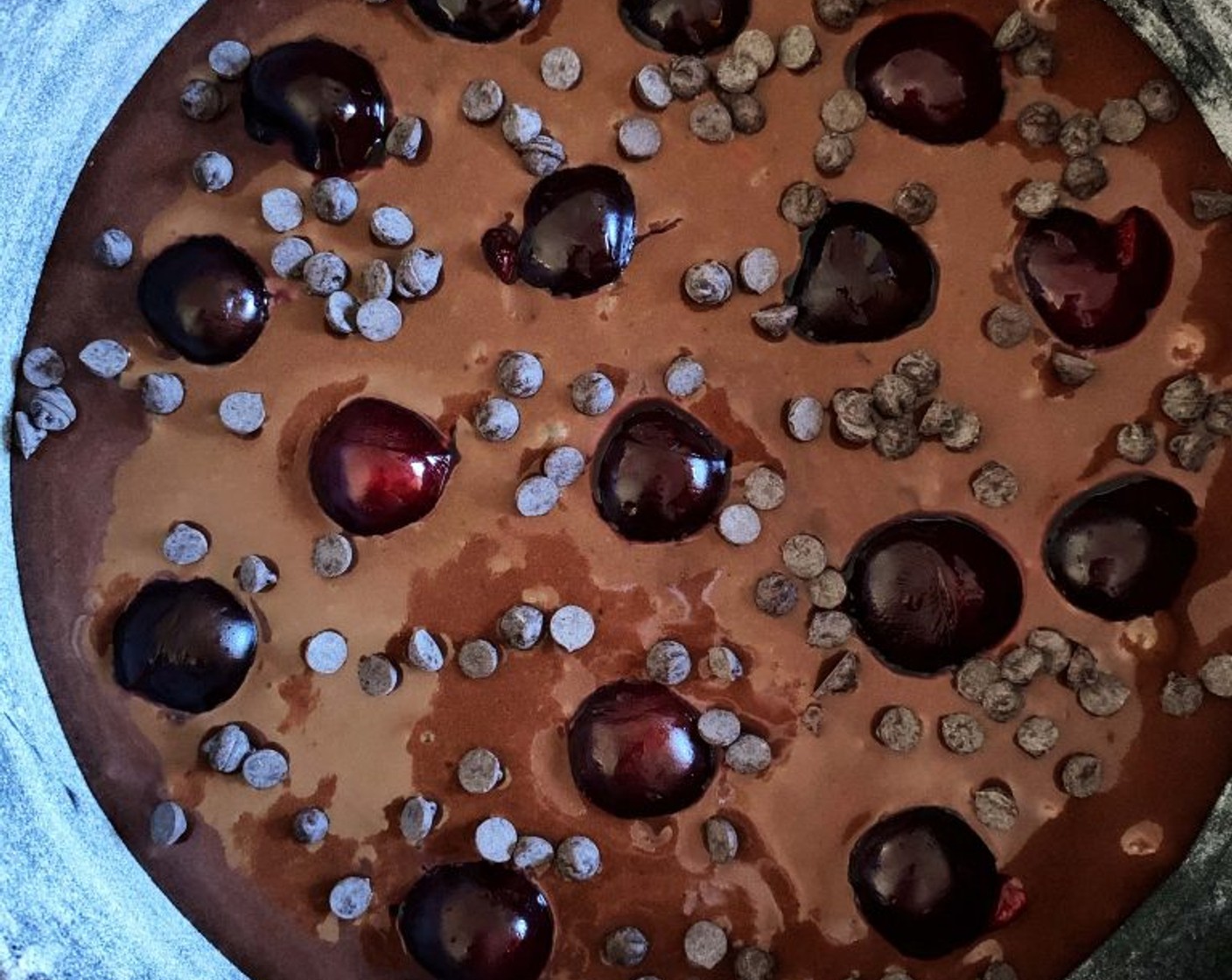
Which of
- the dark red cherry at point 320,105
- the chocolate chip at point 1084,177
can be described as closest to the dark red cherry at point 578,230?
the dark red cherry at point 320,105

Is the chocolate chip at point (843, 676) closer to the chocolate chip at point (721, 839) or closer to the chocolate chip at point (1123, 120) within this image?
the chocolate chip at point (721, 839)

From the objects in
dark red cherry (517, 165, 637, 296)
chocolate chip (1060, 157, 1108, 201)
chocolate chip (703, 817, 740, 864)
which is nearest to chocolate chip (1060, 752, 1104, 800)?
chocolate chip (703, 817, 740, 864)

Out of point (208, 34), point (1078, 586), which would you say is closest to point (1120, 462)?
point (1078, 586)

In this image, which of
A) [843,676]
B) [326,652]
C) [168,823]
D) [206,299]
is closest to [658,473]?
[843,676]

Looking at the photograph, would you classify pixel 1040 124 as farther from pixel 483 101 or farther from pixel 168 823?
pixel 168 823

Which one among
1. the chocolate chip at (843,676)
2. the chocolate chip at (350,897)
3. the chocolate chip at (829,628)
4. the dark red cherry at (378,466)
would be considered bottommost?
the chocolate chip at (350,897)
